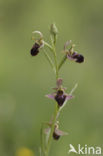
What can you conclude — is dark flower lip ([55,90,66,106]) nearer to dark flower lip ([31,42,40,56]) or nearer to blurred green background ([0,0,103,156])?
dark flower lip ([31,42,40,56])

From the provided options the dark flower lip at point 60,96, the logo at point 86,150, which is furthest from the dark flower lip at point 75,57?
the logo at point 86,150

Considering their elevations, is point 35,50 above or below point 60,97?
above

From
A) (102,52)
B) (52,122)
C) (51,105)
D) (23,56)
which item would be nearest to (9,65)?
(23,56)

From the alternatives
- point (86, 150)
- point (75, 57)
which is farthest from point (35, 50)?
point (86, 150)

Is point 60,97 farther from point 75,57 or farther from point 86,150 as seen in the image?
point 86,150

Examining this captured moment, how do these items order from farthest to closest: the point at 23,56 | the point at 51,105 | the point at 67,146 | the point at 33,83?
the point at 23,56, the point at 33,83, the point at 51,105, the point at 67,146

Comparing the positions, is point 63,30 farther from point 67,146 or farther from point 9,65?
point 67,146

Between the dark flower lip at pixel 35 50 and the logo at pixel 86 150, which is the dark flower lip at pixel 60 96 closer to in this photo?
the dark flower lip at pixel 35 50

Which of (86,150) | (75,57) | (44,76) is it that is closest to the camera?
(75,57)

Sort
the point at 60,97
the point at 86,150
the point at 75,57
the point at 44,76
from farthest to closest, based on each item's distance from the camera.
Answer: the point at 44,76 < the point at 86,150 < the point at 75,57 < the point at 60,97
